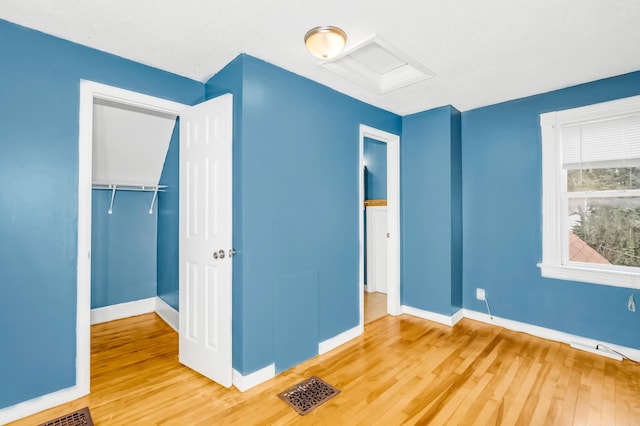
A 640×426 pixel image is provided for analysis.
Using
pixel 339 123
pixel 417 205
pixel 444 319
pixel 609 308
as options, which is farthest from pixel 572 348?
pixel 339 123

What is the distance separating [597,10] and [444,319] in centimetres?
300

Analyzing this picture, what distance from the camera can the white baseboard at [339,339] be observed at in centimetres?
283

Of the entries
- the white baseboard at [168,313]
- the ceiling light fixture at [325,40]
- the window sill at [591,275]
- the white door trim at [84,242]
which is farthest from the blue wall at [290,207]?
the window sill at [591,275]

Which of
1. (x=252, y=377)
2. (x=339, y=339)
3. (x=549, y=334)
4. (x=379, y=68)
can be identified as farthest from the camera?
(x=549, y=334)

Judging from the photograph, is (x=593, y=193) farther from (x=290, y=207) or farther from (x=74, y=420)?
(x=74, y=420)

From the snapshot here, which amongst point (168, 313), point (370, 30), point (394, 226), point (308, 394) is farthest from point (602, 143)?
point (168, 313)

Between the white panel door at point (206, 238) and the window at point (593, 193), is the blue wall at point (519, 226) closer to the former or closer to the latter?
the window at point (593, 193)

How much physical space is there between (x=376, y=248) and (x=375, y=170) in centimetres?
125

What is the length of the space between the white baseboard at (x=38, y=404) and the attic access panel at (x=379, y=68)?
9.95 feet

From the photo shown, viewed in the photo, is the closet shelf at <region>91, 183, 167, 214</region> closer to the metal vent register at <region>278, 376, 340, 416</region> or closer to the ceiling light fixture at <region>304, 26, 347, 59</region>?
the ceiling light fixture at <region>304, 26, 347, 59</region>

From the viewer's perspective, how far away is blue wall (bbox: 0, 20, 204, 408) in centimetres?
192

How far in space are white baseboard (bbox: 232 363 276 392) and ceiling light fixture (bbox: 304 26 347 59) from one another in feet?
7.65

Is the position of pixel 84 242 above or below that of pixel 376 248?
above

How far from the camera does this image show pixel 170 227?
11.5ft
